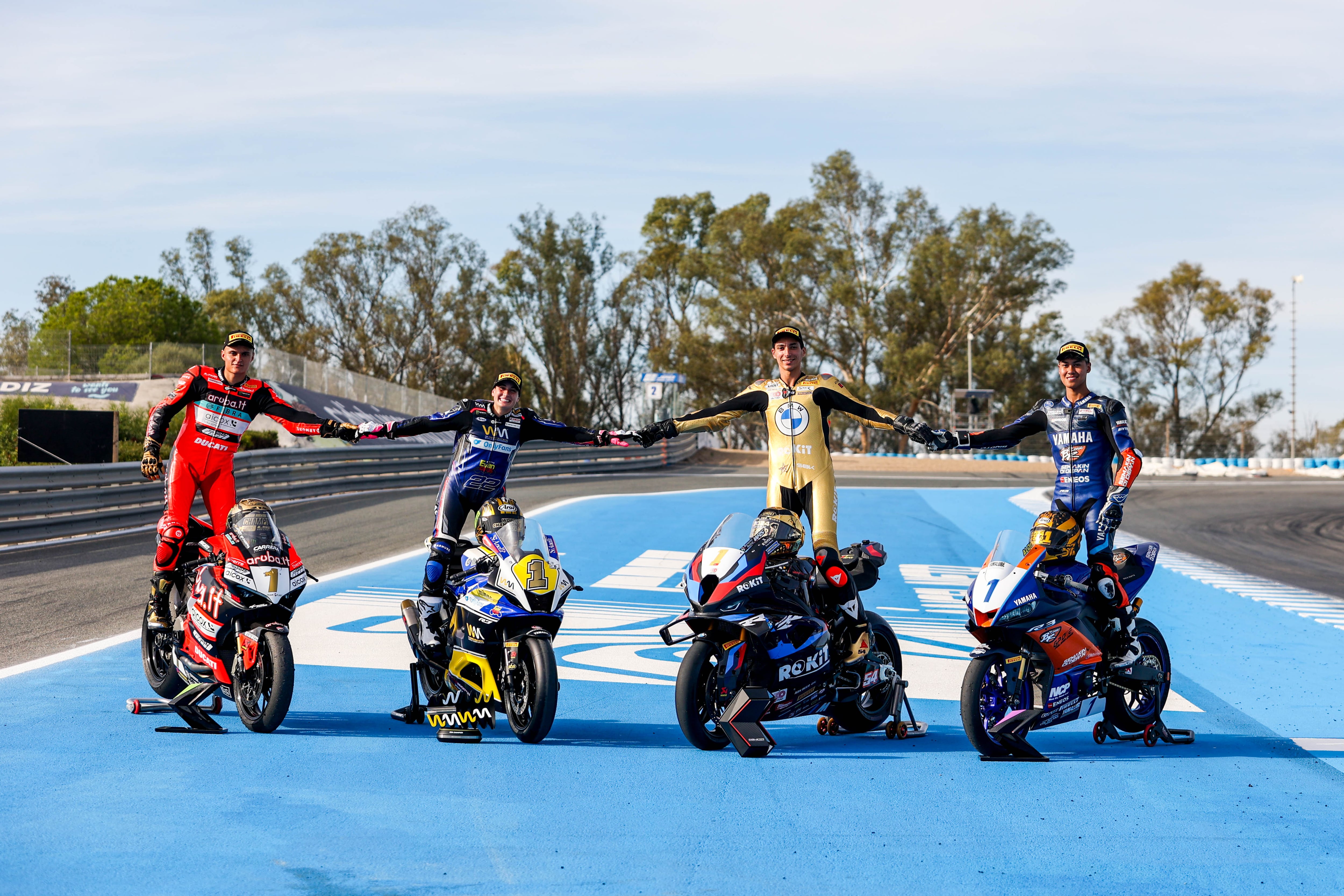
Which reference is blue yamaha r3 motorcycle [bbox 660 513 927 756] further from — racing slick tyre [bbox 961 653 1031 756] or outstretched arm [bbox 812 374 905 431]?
outstretched arm [bbox 812 374 905 431]

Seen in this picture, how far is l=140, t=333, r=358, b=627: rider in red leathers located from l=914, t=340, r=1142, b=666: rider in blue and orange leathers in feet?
13.0

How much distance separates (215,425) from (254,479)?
13.6 m

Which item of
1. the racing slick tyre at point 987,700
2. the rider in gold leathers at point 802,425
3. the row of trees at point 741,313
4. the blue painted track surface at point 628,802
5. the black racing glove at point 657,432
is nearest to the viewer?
the blue painted track surface at point 628,802

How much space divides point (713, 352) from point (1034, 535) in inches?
2185

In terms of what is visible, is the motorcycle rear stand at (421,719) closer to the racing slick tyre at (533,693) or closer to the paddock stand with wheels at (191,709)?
the racing slick tyre at (533,693)

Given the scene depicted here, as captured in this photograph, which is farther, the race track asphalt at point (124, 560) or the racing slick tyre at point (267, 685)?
the race track asphalt at point (124, 560)

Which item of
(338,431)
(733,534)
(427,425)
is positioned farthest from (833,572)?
(338,431)

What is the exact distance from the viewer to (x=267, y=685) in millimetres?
5938

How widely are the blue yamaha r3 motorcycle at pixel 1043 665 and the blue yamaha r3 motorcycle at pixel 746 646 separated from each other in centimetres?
72

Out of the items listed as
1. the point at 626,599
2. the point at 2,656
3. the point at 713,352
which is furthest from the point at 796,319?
the point at 2,656

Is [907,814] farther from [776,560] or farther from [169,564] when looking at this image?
[169,564]

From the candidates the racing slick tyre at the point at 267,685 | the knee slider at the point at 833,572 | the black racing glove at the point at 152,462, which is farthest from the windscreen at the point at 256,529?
the knee slider at the point at 833,572

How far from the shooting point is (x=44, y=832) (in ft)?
14.2

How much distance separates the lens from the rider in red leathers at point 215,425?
732cm
